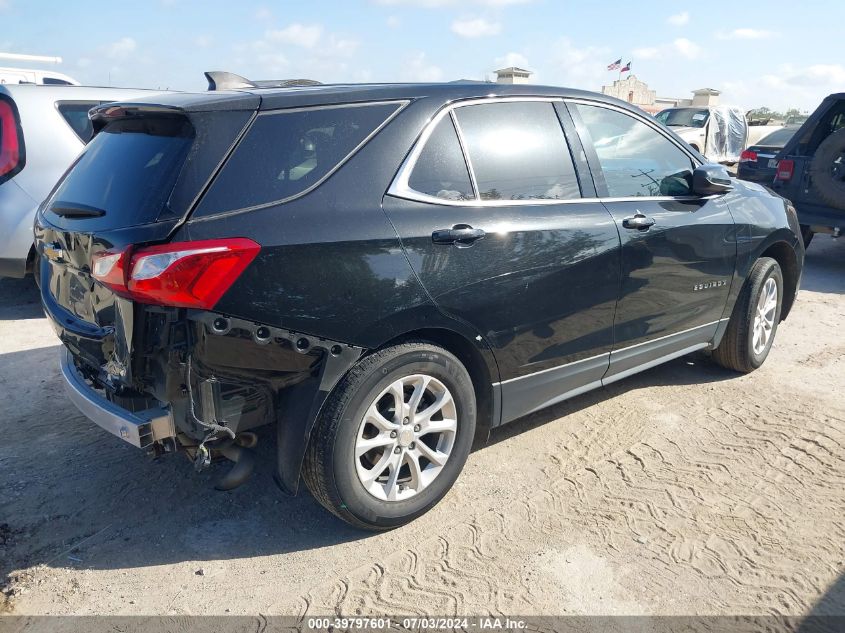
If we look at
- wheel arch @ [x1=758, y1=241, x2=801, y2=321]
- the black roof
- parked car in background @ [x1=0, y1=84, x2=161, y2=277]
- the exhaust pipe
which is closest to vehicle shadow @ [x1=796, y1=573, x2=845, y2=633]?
the exhaust pipe

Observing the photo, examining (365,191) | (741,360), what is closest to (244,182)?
(365,191)

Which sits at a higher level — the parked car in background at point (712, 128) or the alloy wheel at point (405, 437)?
the parked car in background at point (712, 128)

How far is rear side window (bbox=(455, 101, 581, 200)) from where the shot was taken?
3.19 metres

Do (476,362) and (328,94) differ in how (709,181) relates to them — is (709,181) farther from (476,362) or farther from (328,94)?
(328,94)

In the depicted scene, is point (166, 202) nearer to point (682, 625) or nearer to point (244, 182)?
point (244, 182)

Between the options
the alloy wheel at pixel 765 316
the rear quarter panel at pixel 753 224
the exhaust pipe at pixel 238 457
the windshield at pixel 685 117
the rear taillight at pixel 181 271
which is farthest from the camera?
the windshield at pixel 685 117

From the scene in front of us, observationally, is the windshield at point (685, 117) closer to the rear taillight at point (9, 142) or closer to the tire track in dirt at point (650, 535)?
the rear taillight at point (9, 142)

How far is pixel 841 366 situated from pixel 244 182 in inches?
177

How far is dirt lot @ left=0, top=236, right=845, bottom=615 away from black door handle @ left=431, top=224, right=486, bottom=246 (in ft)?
4.01

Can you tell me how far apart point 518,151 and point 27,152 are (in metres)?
4.50

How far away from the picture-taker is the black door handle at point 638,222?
3668mm

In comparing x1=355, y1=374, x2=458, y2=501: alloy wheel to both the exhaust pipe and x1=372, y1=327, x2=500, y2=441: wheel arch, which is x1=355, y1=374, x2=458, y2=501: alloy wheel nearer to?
x1=372, y1=327, x2=500, y2=441: wheel arch

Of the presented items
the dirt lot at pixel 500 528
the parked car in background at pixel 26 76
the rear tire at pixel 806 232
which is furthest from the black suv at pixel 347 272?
the parked car in background at pixel 26 76

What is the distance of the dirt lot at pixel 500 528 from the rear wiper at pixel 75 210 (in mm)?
1329
